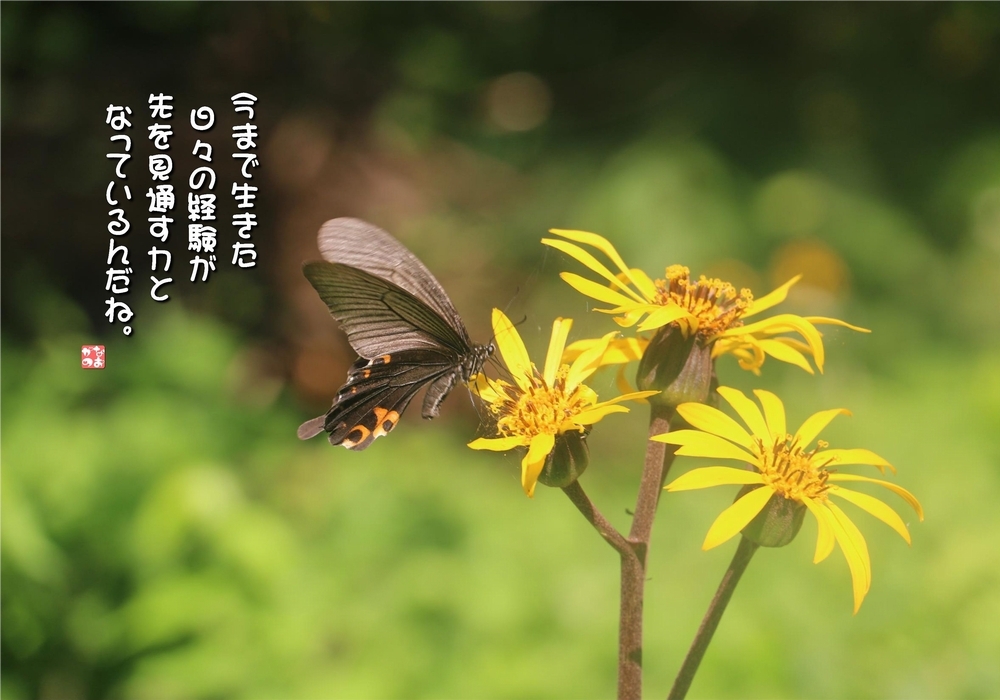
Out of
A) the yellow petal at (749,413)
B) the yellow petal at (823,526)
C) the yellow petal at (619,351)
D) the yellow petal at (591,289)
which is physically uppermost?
the yellow petal at (591,289)

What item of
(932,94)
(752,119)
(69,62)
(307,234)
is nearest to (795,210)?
(752,119)

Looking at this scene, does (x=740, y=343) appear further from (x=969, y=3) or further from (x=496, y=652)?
(x=969, y=3)

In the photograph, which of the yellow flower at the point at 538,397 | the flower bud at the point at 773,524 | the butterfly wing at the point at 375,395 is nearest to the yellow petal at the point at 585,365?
the yellow flower at the point at 538,397

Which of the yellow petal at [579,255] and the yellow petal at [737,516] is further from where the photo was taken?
the yellow petal at [579,255]

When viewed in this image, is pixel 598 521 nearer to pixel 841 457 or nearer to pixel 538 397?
pixel 538 397

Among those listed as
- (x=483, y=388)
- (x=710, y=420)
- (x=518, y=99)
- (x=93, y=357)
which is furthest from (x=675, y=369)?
(x=518, y=99)

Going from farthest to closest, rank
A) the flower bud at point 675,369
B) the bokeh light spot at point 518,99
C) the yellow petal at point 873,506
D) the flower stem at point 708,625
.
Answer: the bokeh light spot at point 518,99 < the flower bud at point 675,369 < the yellow petal at point 873,506 < the flower stem at point 708,625

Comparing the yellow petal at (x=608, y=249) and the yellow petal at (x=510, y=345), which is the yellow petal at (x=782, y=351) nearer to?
the yellow petal at (x=608, y=249)
